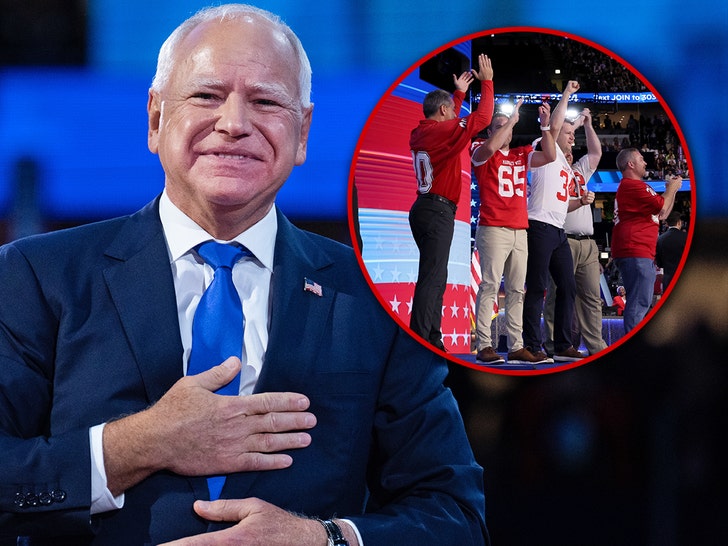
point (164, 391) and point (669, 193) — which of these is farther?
point (669, 193)

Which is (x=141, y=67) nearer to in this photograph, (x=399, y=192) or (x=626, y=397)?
(x=399, y=192)

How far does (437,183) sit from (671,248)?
780 millimetres

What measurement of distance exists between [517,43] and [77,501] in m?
1.83

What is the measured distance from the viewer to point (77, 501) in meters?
1.72

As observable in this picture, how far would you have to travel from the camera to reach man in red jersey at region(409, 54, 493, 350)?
2.31 m

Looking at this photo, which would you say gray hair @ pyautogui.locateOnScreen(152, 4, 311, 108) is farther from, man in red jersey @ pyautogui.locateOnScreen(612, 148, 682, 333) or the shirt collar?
man in red jersey @ pyautogui.locateOnScreen(612, 148, 682, 333)

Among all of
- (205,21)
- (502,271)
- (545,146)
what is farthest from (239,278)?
(545,146)

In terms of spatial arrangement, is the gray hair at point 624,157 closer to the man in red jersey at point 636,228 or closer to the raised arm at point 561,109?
the man in red jersey at point 636,228

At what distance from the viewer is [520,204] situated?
91.7 inches

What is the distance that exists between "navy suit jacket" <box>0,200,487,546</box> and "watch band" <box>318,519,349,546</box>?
0.06 m

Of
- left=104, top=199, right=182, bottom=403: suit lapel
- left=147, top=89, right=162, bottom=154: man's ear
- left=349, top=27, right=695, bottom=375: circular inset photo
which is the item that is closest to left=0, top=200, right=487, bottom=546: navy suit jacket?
left=104, top=199, right=182, bottom=403: suit lapel

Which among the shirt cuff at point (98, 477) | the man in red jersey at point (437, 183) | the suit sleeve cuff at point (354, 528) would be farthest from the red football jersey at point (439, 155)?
the shirt cuff at point (98, 477)

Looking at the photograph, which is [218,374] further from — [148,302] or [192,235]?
[192,235]

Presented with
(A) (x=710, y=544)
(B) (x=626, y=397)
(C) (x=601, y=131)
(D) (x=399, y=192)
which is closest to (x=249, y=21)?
(D) (x=399, y=192)
